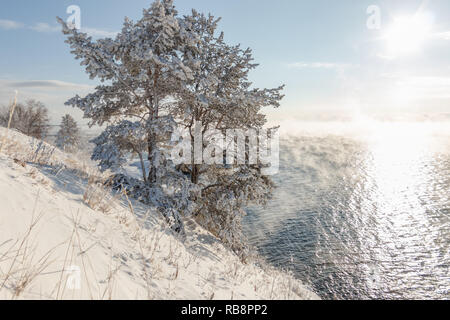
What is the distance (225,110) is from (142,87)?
3841 mm

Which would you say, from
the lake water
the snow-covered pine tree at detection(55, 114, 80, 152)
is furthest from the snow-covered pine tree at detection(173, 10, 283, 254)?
the snow-covered pine tree at detection(55, 114, 80, 152)

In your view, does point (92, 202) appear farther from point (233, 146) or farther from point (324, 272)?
point (324, 272)

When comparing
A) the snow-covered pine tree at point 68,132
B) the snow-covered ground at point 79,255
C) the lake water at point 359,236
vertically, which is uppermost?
the snow-covered pine tree at point 68,132

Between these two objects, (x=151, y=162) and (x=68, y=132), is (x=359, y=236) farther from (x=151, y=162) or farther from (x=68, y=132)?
(x=68, y=132)

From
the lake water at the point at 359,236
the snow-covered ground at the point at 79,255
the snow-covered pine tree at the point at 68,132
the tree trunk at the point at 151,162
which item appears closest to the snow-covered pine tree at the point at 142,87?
the tree trunk at the point at 151,162

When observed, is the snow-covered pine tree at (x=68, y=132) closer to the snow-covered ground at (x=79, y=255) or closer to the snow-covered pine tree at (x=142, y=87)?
the snow-covered pine tree at (x=142, y=87)

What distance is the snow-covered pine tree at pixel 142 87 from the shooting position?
9750mm

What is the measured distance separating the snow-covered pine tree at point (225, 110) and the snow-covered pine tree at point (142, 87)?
89 centimetres

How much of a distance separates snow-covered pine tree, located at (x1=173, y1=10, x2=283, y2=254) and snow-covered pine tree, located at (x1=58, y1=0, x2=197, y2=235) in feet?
2.92

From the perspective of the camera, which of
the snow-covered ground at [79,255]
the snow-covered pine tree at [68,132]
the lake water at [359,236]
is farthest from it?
the snow-covered pine tree at [68,132]

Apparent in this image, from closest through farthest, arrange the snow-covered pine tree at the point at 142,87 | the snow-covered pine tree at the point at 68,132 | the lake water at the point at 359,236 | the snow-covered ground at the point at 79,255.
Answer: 1. the snow-covered ground at the point at 79,255
2. the snow-covered pine tree at the point at 142,87
3. the lake water at the point at 359,236
4. the snow-covered pine tree at the point at 68,132

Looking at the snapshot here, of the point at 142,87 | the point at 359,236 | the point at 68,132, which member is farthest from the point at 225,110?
the point at 68,132
